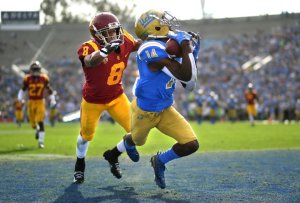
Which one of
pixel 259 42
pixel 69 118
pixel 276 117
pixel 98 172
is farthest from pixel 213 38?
pixel 98 172

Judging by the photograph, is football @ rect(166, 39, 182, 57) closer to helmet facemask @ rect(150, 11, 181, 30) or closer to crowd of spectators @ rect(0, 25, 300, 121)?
helmet facemask @ rect(150, 11, 181, 30)

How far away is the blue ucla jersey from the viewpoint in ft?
18.6

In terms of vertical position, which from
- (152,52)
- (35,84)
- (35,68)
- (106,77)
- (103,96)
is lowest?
(35,84)

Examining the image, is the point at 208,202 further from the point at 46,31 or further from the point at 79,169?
the point at 46,31

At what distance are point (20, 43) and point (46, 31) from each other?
239 centimetres

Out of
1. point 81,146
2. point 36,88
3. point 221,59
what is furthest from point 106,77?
point 221,59

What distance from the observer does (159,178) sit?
600 centimetres

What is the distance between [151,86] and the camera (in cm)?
586

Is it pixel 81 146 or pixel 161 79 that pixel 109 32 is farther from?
pixel 81 146

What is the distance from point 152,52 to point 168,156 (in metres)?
1.28

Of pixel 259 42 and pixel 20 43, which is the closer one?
pixel 259 42

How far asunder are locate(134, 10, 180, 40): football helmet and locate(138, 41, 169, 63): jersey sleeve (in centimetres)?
19

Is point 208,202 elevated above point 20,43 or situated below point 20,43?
above

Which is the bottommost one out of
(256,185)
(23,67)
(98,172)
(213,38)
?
(23,67)
